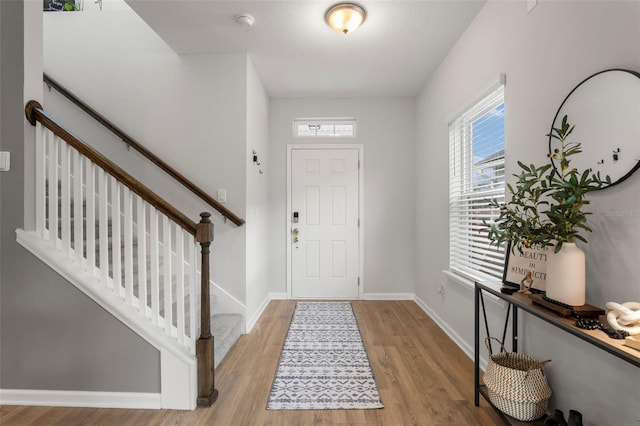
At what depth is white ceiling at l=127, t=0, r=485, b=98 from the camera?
2285 mm

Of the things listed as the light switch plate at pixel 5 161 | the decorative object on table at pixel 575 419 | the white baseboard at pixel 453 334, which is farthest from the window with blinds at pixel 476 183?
the light switch plate at pixel 5 161

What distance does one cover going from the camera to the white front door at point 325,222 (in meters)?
4.08

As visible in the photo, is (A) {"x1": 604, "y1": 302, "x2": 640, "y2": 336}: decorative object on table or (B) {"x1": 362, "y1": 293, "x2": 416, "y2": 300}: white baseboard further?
(B) {"x1": 362, "y1": 293, "x2": 416, "y2": 300}: white baseboard

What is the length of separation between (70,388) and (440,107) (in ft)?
12.1

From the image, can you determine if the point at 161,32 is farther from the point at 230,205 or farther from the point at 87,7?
the point at 230,205

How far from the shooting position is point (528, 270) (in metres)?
1.67

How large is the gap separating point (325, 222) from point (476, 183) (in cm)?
202

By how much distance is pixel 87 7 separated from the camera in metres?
3.14

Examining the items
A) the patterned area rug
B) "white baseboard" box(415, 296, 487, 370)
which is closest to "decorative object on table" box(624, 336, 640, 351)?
the patterned area rug

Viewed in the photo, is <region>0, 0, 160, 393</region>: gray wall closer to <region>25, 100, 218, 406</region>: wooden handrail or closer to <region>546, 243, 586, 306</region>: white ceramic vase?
<region>25, 100, 218, 406</region>: wooden handrail

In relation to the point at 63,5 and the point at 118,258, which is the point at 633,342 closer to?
Result: the point at 118,258

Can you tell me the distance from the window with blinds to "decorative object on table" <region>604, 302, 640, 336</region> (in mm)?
987

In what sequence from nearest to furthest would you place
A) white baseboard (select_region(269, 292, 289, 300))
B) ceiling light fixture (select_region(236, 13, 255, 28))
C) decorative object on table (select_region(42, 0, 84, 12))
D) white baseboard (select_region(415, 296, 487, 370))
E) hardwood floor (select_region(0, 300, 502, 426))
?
1. hardwood floor (select_region(0, 300, 502, 426))
2. white baseboard (select_region(415, 296, 487, 370))
3. ceiling light fixture (select_region(236, 13, 255, 28))
4. decorative object on table (select_region(42, 0, 84, 12))
5. white baseboard (select_region(269, 292, 289, 300))

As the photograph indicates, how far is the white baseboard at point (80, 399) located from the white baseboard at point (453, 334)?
2.19 meters
